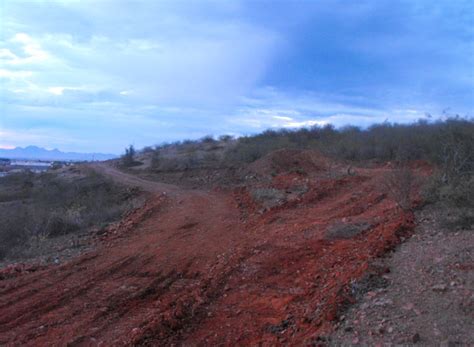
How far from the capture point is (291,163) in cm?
2309

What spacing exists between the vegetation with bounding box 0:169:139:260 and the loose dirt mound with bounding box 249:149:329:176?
5.87 meters

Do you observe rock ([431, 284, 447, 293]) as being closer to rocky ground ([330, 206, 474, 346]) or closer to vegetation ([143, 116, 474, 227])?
rocky ground ([330, 206, 474, 346])

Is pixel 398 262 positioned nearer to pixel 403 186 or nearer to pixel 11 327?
pixel 403 186

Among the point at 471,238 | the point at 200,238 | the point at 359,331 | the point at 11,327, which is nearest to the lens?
the point at 359,331

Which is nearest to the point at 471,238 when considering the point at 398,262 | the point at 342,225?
the point at 398,262

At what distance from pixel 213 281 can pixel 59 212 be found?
10.3 m

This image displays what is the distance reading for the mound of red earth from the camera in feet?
20.8

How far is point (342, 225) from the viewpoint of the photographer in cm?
1066

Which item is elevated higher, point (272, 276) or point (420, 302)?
point (420, 302)

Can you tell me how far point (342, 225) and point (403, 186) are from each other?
1800mm

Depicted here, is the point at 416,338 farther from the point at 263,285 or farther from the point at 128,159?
the point at 128,159

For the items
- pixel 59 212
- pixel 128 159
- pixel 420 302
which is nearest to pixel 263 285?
pixel 420 302

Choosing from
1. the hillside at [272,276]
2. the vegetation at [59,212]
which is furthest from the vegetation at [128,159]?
the hillside at [272,276]

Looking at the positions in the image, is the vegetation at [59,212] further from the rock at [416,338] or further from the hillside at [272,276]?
the rock at [416,338]
